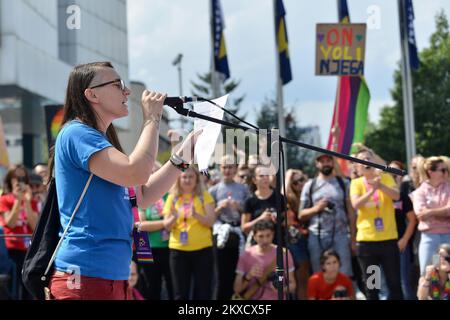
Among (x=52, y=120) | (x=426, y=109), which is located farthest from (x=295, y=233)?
(x=426, y=109)

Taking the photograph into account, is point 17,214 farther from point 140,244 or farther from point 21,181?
point 140,244

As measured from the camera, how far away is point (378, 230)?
803 centimetres

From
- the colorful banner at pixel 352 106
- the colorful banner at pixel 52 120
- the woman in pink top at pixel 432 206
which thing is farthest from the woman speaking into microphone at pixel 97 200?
the colorful banner at pixel 352 106

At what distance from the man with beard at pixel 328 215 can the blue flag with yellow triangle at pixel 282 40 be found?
543cm

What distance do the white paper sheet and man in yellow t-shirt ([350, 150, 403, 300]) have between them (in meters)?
4.69

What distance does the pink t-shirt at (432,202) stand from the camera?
7.76 meters

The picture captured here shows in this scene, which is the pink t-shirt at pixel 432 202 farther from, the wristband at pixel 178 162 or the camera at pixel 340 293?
the wristband at pixel 178 162

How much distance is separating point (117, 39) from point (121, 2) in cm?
149

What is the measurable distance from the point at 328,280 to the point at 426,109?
28.2m

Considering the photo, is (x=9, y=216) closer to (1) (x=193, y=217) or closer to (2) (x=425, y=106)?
(1) (x=193, y=217)

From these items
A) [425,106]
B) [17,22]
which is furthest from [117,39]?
[425,106]

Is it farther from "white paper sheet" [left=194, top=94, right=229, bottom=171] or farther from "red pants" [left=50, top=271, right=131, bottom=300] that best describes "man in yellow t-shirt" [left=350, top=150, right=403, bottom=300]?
"red pants" [left=50, top=271, right=131, bottom=300]

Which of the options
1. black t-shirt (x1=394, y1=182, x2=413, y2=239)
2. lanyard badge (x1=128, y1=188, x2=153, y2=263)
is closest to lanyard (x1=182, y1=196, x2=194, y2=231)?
black t-shirt (x1=394, y1=182, x2=413, y2=239)

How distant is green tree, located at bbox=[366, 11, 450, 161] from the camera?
34.3m
